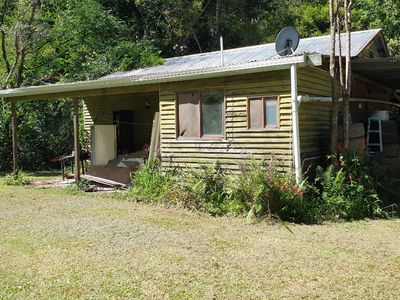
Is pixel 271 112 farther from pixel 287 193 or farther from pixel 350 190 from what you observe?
pixel 350 190

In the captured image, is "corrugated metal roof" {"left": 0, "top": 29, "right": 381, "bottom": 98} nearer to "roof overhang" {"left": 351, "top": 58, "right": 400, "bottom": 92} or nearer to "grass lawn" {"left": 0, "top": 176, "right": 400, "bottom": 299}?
"roof overhang" {"left": 351, "top": 58, "right": 400, "bottom": 92}

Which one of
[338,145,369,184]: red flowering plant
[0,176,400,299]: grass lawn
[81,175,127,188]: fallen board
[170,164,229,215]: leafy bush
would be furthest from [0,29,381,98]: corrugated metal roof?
[0,176,400,299]: grass lawn

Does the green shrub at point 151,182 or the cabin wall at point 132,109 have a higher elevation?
the cabin wall at point 132,109

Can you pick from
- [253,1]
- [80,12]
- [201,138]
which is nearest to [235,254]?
[201,138]

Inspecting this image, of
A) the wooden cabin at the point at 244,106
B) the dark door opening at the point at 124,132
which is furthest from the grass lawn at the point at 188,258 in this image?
the dark door opening at the point at 124,132

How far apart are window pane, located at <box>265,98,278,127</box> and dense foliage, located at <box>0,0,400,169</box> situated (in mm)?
10765

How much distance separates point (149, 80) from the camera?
380 inches

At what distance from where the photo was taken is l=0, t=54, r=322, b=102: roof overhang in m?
7.56

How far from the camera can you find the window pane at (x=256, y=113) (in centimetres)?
859

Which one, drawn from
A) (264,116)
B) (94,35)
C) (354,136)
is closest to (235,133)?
(264,116)

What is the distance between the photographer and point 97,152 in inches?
489

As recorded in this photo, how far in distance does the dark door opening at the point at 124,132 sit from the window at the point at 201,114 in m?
5.18

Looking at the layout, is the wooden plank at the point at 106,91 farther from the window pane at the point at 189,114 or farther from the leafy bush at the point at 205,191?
the leafy bush at the point at 205,191

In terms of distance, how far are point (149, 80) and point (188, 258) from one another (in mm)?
5355
